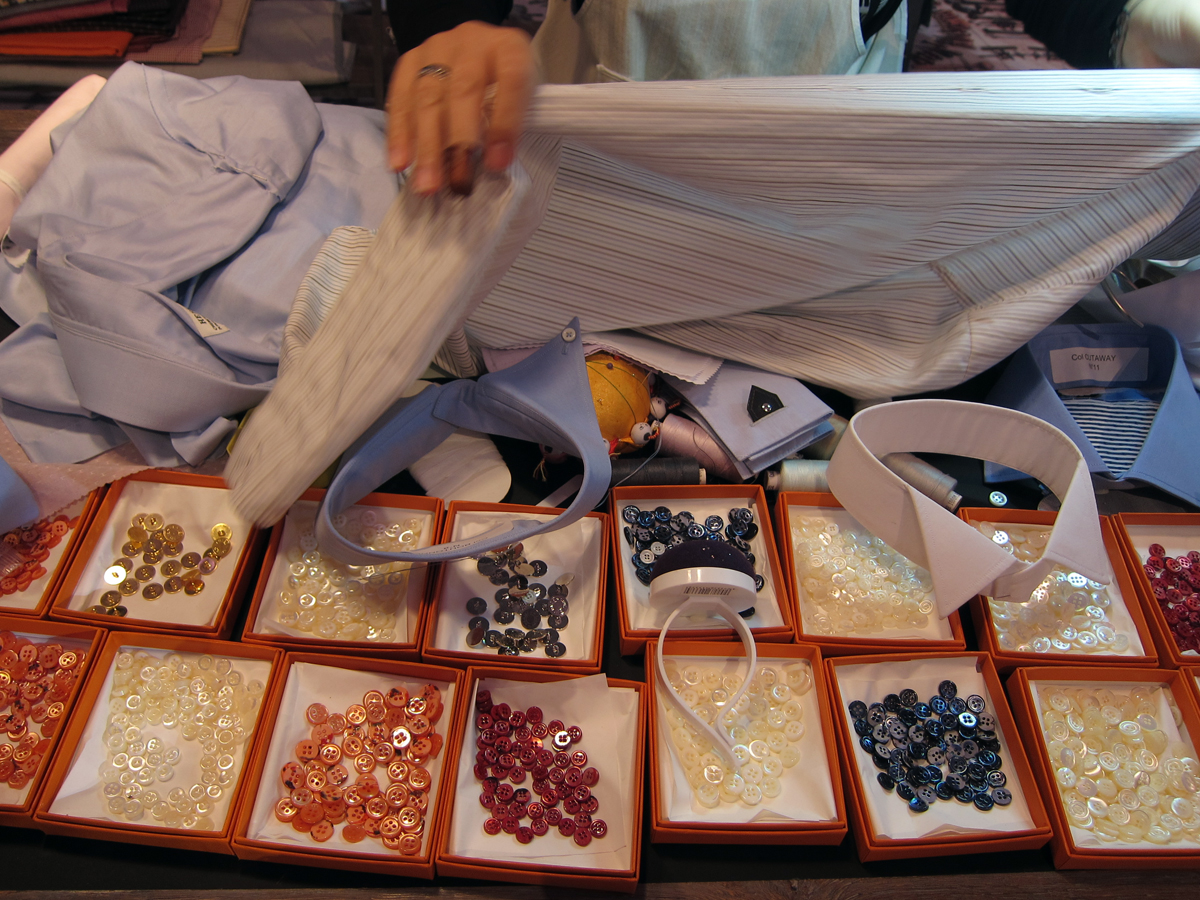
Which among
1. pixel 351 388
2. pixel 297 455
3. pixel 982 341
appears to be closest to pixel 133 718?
pixel 297 455

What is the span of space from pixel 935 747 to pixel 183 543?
98 cm

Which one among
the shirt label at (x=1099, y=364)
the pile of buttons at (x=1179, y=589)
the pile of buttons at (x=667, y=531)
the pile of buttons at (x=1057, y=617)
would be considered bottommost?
the pile of buttons at (x=1057, y=617)

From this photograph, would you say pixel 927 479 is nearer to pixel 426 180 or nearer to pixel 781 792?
pixel 781 792

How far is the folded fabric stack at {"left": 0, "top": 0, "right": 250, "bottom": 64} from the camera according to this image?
1.63 meters

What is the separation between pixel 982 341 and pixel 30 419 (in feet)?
4.17

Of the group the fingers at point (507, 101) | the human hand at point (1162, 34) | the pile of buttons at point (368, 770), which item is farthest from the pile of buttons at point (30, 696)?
the human hand at point (1162, 34)

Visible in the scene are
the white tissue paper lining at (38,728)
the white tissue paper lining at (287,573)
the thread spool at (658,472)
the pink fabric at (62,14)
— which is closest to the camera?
the white tissue paper lining at (38,728)

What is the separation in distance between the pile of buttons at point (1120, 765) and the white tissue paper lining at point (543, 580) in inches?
22.1

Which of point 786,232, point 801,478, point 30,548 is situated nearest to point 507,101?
point 786,232

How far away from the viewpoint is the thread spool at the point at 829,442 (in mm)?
1069

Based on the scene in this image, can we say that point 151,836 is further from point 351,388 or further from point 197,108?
point 197,108

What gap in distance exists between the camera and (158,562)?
0.98 m

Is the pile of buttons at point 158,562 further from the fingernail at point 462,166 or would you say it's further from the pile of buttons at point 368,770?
the fingernail at point 462,166

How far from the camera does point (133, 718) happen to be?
0.88 m
